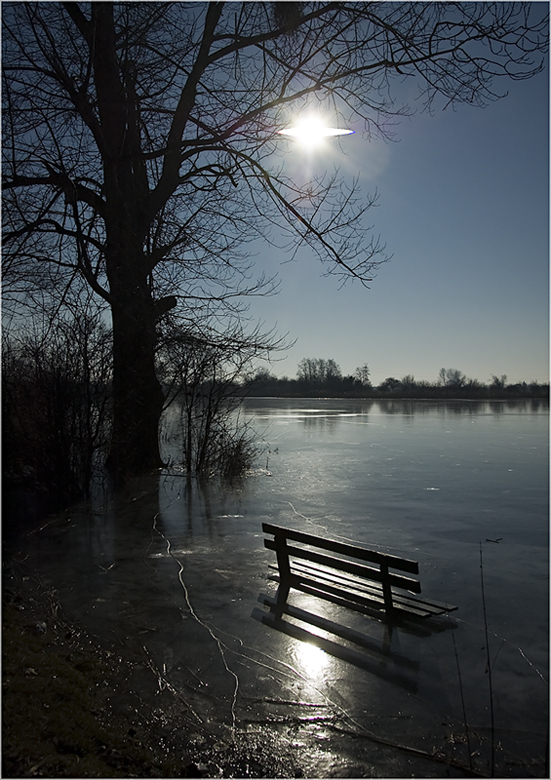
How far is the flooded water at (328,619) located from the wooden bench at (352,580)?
206 mm

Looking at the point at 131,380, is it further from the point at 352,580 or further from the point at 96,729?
the point at 96,729

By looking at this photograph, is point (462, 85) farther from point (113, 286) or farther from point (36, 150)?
point (113, 286)

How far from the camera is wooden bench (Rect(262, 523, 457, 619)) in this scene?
592cm

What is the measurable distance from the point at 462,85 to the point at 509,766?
946 centimetres

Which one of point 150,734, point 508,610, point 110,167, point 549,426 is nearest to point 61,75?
point 110,167

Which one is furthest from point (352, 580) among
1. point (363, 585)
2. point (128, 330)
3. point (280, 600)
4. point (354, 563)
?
point (128, 330)

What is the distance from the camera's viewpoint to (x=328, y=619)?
600cm

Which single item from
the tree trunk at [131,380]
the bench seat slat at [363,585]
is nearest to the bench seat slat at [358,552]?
the bench seat slat at [363,585]

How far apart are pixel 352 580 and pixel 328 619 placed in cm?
93

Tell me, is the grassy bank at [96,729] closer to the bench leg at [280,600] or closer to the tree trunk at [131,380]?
the bench leg at [280,600]

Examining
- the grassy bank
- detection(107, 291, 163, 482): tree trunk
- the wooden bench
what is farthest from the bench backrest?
detection(107, 291, 163, 482): tree trunk

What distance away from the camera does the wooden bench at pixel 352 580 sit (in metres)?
5.92

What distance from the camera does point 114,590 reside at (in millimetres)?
6633

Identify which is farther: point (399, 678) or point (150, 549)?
point (150, 549)
